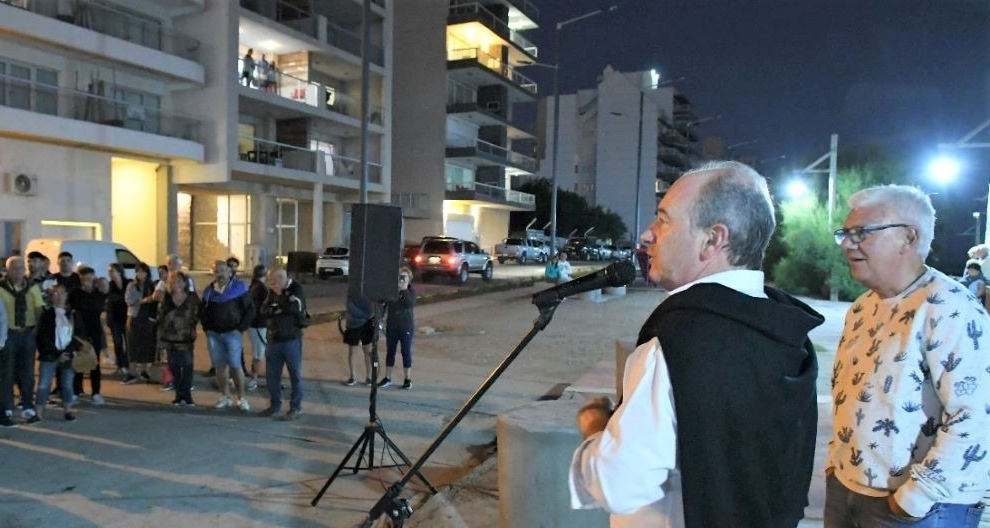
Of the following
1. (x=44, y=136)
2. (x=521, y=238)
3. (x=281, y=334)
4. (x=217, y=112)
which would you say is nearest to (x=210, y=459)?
(x=281, y=334)

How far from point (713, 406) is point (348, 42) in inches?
1357

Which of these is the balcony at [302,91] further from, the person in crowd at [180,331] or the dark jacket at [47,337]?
the dark jacket at [47,337]

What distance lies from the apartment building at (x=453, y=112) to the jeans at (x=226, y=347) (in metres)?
33.4

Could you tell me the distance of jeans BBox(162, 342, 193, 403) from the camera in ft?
24.5

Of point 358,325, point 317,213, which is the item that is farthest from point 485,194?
point 358,325

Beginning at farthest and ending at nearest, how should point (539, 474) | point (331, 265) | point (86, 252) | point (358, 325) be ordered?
point (331, 265)
point (86, 252)
point (358, 325)
point (539, 474)

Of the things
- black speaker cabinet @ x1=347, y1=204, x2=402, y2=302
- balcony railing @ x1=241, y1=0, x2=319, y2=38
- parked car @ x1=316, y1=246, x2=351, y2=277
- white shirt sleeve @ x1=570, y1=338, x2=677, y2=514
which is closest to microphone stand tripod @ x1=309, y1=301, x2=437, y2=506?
black speaker cabinet @ x1=347, y1=204, x2=402, y2=302

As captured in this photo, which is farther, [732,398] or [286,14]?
[286,14]

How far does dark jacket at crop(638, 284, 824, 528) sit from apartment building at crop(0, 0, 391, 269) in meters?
21.9

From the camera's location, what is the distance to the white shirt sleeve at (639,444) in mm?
1366

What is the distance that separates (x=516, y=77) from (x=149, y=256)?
3163 cm

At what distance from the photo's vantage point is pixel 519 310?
18.0m

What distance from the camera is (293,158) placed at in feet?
95.6

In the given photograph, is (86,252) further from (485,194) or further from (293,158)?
(485,194)
